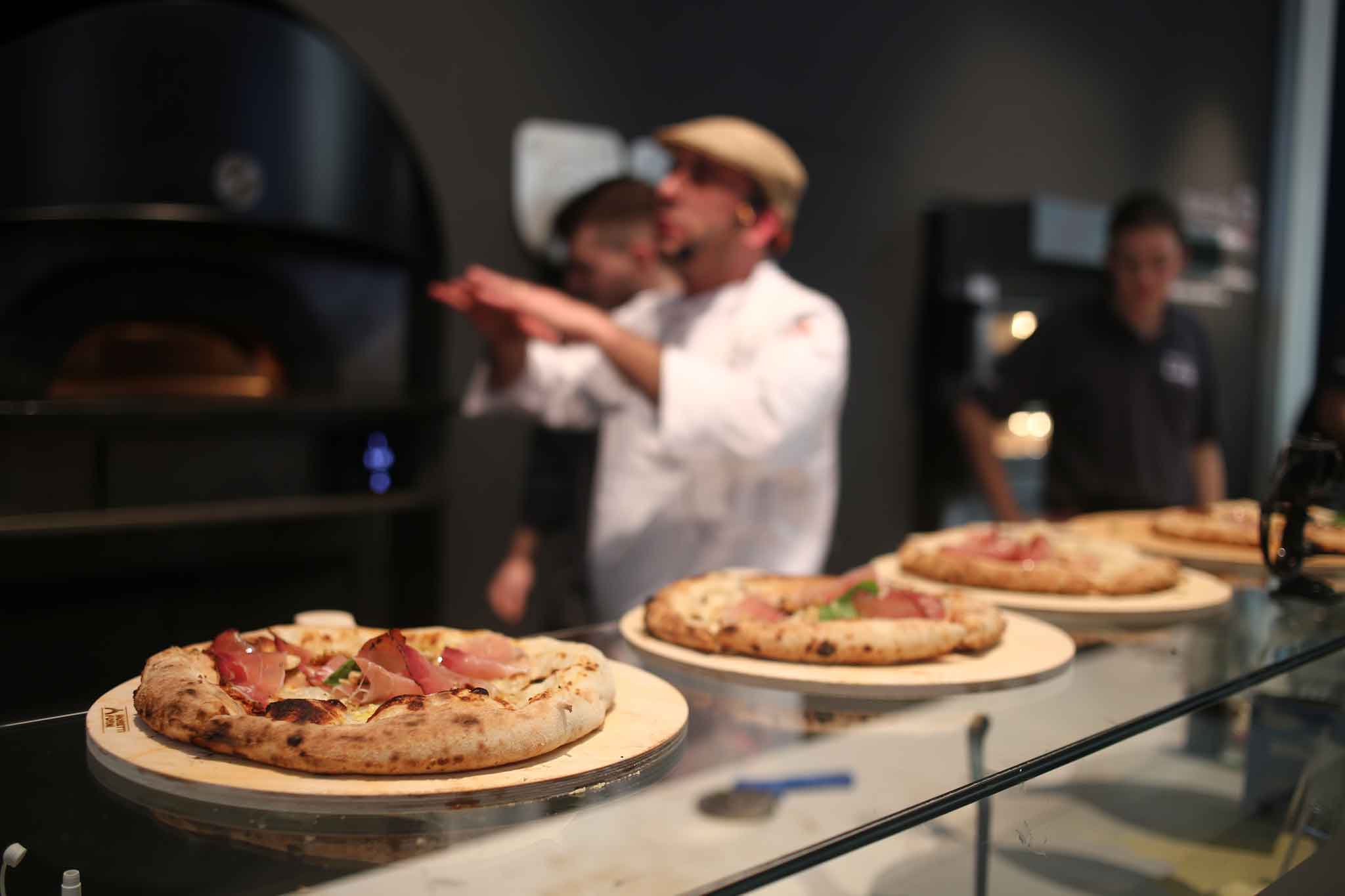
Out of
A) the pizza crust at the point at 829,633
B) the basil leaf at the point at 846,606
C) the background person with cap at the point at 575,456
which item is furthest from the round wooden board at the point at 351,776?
the background person with cap at the point at 575,456

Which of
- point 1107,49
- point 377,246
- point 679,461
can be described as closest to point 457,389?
point 377,246

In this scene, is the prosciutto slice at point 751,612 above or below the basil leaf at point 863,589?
below

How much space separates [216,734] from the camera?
0.72 metres

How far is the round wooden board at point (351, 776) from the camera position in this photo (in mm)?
675

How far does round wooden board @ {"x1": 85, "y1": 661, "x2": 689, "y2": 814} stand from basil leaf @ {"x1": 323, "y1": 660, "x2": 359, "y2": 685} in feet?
0.46

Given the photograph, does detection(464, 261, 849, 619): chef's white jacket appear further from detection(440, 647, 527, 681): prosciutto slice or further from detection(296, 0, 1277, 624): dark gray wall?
detection(440, 647, 527, 681): prosciutto slice

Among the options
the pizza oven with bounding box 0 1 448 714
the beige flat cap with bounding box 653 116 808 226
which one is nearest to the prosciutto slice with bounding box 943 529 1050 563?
the beige flat cap with bounding box 653 116 808 226

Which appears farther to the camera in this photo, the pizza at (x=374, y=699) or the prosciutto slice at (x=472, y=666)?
the prosciutto slice at (x=472, y=666)

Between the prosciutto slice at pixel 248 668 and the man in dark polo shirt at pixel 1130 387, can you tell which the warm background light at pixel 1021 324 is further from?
the prosciutto slice at pixel 248 668

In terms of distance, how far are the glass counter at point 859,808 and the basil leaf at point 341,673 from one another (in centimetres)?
18

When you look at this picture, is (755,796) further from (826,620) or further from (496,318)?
(496,318)

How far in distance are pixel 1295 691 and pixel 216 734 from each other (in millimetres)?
1325

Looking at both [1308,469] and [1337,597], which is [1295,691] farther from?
[1308,469]

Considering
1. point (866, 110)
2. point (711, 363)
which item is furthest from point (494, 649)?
point (866, 110)
